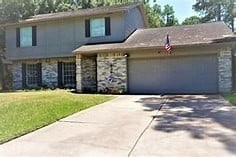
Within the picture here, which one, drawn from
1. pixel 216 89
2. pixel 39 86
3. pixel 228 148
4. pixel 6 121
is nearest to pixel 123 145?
pixel 228 148

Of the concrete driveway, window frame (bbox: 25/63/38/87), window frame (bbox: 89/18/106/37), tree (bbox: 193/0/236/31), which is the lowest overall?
the concrete driveway

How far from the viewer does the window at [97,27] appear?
2183 centimetres

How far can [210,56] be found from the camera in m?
17.0

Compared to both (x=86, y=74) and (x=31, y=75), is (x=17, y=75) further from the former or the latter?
(x=86, y=74)

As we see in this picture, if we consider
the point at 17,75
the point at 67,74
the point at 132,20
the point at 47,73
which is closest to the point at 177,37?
the point at 132,20

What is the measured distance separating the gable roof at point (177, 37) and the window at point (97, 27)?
132 cm

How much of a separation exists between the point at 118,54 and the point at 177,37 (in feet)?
11.9

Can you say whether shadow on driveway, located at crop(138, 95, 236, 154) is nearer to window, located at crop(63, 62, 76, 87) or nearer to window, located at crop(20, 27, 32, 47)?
window, located at crop(63, 62, 76, 87)

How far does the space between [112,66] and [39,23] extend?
758 centimetres

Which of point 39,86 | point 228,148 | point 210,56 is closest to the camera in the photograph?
point 228,148

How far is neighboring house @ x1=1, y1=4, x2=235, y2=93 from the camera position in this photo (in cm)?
1719

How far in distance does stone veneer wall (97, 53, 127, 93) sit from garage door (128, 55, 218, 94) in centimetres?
41

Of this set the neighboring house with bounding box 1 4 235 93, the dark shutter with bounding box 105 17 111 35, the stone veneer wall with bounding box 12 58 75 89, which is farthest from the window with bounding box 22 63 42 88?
the dark shutter with bounding box 105 17 111 35

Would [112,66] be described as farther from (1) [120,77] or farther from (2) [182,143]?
(2) [182,143]
